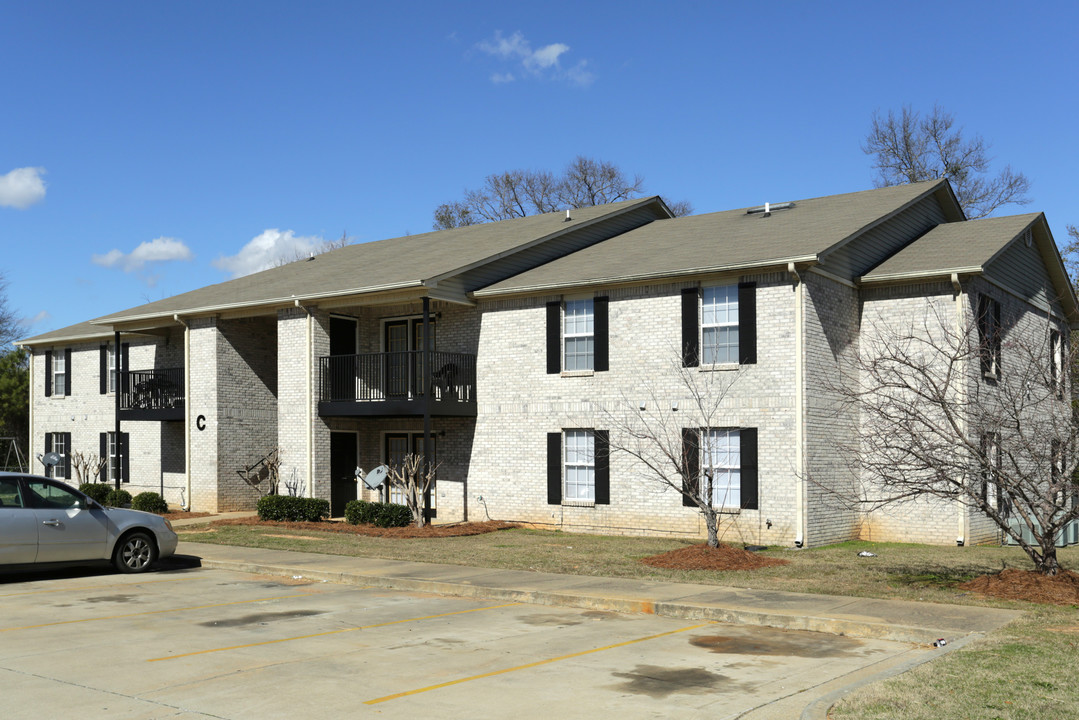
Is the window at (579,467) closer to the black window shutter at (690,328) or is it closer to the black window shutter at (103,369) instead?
the black window shutter at (690,328)

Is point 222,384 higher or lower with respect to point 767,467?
higher

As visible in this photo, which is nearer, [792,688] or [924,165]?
[792,688]

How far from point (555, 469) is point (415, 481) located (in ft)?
12.7

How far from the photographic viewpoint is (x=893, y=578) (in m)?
14.1

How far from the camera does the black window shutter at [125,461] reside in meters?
31.0

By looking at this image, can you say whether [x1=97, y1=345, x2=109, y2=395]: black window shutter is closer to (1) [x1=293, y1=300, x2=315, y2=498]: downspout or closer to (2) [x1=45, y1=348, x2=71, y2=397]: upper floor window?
(2) [x1=45, y1=348, x2=71, y2=397]: upper floor window

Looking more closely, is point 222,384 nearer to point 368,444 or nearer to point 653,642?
point 368,444

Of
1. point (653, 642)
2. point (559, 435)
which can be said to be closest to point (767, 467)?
point (559, 435)

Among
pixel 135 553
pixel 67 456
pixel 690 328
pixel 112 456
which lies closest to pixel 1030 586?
pixel 690 328

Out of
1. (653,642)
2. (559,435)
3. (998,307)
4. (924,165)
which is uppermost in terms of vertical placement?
(924,165)

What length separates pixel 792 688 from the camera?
8078 millimetres

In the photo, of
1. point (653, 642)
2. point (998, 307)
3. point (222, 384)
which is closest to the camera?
point (653, 642)

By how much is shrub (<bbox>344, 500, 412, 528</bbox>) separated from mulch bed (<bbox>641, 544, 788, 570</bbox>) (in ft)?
24.5

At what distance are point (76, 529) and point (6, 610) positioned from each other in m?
2.78
